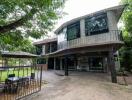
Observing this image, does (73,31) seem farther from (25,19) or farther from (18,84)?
(25,19)

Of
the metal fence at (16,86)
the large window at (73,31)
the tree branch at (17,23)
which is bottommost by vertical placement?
the metal fence at (16,86)

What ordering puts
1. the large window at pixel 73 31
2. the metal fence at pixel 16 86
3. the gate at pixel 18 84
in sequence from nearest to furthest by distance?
the gate at pixel 18 84 → the metal fence at pixel 16 86 → the large window at pixel 73 31

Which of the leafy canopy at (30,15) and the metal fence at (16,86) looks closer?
the leafy canopy at (30,15)

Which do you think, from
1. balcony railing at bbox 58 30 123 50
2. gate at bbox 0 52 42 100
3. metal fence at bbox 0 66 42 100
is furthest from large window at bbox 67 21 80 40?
metal fence at bbox 0 66 42 100

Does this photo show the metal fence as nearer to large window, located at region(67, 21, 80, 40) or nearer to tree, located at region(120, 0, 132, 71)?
large window, located at region(67, 21, 80, 40)

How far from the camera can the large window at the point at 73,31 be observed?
14133 millimetres

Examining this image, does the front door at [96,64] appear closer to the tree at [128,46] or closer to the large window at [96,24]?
the tree at [128,46]

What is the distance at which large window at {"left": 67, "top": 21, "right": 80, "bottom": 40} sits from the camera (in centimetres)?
1413

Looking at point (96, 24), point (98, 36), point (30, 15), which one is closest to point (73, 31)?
point (96, 24)

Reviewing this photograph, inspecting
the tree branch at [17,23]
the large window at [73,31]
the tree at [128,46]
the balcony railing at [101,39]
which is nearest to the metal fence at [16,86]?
the tree branch at [17,23]

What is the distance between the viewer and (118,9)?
1184 centimetres

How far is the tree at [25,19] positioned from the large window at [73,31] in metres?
6.45

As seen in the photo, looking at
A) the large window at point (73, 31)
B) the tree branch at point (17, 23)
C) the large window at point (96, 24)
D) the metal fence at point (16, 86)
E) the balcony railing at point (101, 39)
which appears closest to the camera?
the tree branch at point (17, 23)

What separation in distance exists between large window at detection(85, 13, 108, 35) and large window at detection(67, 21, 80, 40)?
1218 mm
